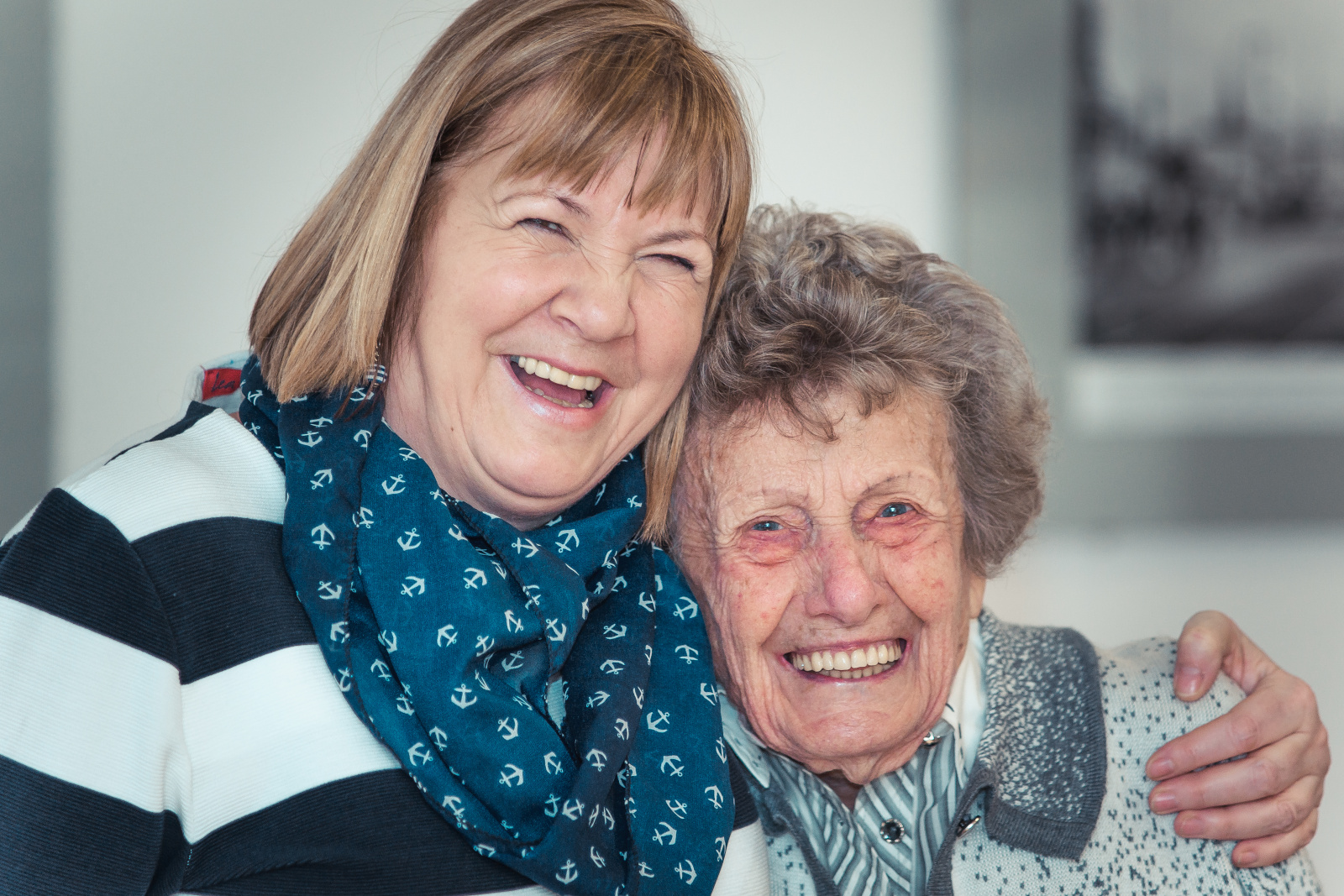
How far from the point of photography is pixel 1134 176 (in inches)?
84.2

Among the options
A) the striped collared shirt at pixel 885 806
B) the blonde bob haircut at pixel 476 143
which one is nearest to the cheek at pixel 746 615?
the striped collared shirt at pixel 885 806

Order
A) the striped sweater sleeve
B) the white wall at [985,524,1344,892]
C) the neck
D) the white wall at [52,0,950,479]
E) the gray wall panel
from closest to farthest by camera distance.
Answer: the striped sweater sleeve → the neck → the gray wall panel → the white wall at [52,0,950,479] → the white wall at [985,524,1344,892]

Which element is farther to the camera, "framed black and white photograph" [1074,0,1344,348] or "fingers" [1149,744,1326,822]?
"framed black and white photograph" [1074,0,1344,348]

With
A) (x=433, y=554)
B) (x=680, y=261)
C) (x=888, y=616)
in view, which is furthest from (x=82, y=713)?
(x=888, y=616)

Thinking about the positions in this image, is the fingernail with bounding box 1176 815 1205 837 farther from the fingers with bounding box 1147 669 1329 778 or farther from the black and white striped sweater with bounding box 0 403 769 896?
the black and white striped sweater with bounding box 0 403 769 896

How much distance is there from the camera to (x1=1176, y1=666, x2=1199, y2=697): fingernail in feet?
4.64

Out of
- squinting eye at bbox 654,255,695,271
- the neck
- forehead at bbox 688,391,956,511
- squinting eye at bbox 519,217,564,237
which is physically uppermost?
squinting eye at bbox 519,217,564,237

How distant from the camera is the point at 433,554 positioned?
3.76 ft

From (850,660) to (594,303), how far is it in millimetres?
529

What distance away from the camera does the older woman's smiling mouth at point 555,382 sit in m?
1.22

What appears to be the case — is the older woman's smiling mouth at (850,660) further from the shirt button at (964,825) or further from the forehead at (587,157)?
the forehead at (587,157)

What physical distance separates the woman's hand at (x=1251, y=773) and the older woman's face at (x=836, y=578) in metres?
0.30

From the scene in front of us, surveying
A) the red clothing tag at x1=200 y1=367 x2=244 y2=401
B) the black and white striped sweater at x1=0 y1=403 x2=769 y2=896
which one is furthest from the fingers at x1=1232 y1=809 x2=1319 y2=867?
the red clothing tag at x1=200 y1=367 x2=244 y2=401

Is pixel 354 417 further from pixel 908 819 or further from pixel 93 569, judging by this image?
pixel 908 819
